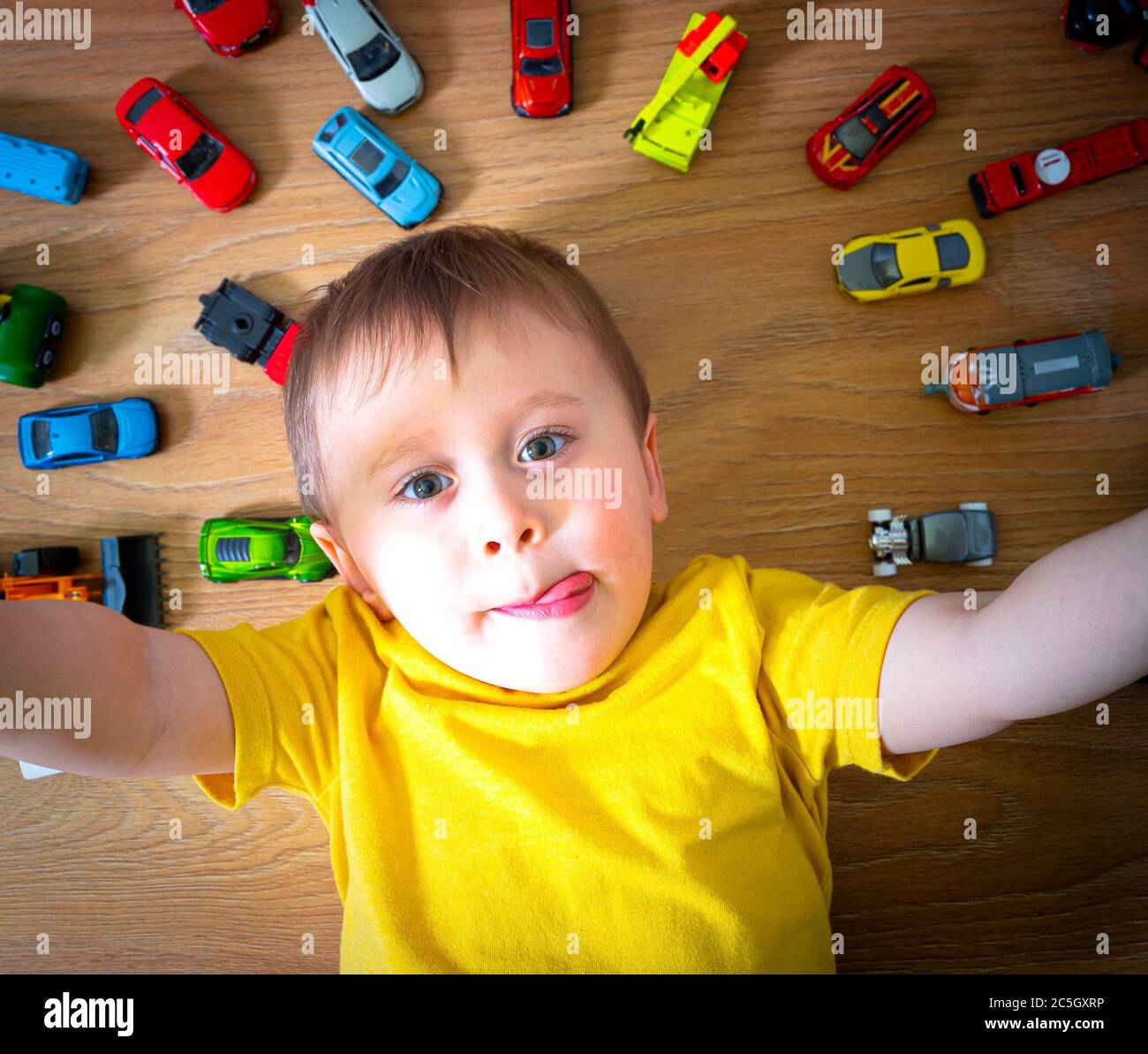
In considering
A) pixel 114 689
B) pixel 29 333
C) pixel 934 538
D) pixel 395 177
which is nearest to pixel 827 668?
pixel 934 538

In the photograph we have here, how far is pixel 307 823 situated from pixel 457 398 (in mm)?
577

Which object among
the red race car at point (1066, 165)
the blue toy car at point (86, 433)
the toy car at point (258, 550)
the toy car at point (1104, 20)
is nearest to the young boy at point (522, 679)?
the toy car at point (258, 550)

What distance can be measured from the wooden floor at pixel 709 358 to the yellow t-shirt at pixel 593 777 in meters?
0.21

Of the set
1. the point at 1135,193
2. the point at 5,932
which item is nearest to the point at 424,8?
the point at 1135,193

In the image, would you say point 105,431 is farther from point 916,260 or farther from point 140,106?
point 916,260

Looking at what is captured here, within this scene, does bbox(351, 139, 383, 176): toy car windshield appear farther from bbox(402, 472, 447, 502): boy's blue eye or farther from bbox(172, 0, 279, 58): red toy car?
bbox(402, 472, 447, 502): boy's blue eye

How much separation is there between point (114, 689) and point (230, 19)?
816 millimetres

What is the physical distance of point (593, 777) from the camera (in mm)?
802

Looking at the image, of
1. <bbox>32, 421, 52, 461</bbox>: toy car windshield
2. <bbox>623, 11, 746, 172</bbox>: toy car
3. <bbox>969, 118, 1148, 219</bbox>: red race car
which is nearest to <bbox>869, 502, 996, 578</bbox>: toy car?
<bbox>969, 118, 1148, 219</bbox>: red race car

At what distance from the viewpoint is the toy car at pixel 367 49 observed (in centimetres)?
101

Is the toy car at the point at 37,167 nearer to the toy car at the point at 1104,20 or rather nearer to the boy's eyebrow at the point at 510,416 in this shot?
the boy's eyebrow at the point at 510,416

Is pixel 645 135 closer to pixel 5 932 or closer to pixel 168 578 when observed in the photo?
pixel 168 578

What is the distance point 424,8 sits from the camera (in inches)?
42.2
